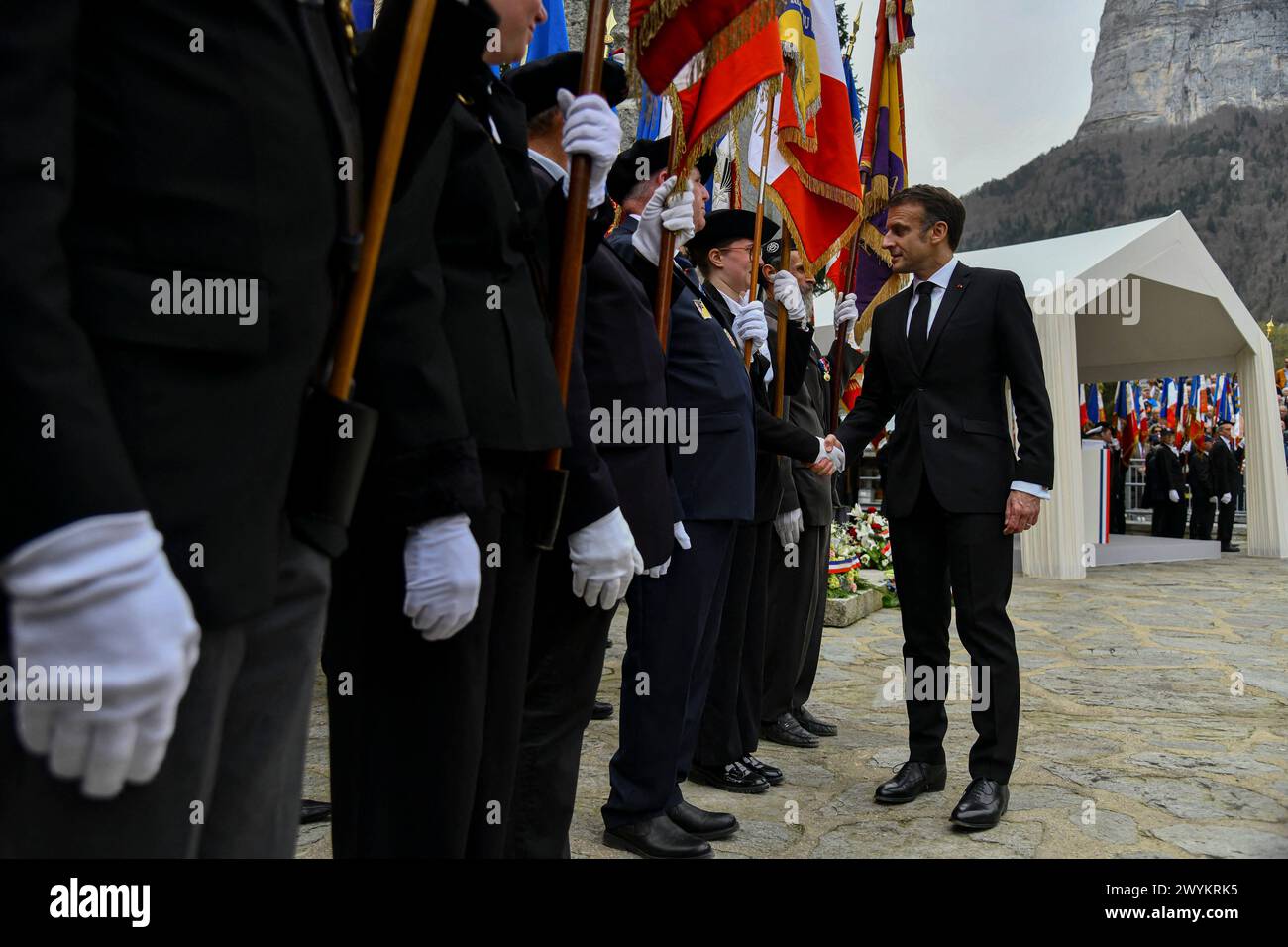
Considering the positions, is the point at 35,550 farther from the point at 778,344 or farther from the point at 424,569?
the point at 778,344

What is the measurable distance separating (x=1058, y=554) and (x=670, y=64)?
9.43 metres

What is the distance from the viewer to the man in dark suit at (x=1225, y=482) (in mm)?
16859

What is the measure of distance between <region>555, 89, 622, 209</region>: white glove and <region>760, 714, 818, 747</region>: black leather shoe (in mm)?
2896

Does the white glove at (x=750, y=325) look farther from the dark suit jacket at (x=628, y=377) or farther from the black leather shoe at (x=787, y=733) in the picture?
the black leather shoe at (x=787, y=733)

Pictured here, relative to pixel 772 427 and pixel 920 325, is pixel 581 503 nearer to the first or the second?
pixel 772 427

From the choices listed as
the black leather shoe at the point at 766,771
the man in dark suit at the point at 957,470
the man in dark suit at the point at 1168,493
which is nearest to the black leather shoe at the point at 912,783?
the man in dark suit at the point at 957,470

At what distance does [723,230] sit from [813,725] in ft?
7.24

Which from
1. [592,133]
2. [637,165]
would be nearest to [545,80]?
[592,133]

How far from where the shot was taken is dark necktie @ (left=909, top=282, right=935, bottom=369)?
3695 millimetres

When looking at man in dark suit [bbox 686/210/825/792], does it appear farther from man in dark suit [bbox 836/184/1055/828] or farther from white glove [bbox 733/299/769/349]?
man in dark suit [bbox 836/184/1055/828]

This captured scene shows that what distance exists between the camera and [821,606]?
16.5 ft

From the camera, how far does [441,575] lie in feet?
4.96

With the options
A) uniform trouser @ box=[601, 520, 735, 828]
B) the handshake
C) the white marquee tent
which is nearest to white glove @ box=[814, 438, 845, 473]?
the handshake
